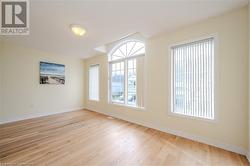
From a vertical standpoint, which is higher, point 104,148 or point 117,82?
point 117,82

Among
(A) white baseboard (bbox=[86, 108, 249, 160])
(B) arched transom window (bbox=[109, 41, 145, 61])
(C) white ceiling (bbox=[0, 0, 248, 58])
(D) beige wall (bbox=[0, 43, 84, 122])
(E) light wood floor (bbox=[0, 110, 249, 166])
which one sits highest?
(C) white ceiling (bbox=[0, 0, 248, 58])

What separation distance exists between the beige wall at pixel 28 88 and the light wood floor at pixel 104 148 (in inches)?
38.4

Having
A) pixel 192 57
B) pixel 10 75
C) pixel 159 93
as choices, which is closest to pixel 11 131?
pixel 10 75

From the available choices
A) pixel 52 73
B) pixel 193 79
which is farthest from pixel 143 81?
pixel 52 73

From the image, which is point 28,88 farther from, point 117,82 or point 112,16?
point 112,16

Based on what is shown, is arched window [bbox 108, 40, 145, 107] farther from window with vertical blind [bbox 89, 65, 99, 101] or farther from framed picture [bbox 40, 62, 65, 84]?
framed picture [bbox 40, 62, 65, 84]

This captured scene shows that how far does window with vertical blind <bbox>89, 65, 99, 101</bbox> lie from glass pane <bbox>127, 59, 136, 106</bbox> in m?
1.80

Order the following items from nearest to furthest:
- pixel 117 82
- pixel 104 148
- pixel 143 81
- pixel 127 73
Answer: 1. pixel 104 148
2. pixel 143 81
3. pixel 127 73
4. pixel 117 82

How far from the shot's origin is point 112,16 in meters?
2.57

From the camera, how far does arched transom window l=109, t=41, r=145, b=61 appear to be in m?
3.70

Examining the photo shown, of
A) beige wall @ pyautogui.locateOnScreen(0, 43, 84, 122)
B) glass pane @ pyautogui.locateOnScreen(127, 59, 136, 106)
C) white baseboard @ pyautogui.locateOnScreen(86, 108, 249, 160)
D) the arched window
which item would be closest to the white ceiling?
beige wall @ pyautogui.locateOnScreen(0, 43, 84, 122)

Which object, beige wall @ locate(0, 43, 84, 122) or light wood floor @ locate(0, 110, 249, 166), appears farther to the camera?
beige wall @ locate(0, 43, 84, 122)

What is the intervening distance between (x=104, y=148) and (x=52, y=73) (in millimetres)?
3822

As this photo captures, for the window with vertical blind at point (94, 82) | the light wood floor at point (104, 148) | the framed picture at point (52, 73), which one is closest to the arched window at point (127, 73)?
the window with vertical blind at point (94, 82)
